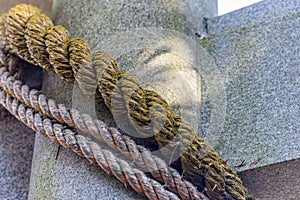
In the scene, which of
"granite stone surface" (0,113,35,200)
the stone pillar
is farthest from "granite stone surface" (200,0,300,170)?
"granite stone surface" (0,113,35,200)

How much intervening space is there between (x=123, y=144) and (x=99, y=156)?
51 millimetres

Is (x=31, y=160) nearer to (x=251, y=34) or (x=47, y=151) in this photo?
(x=47, y=151)

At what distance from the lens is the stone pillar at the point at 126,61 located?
1.16 metres

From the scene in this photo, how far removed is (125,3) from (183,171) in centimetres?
42

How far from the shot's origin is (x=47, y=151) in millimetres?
1239

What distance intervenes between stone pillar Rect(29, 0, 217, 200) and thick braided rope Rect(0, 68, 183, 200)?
0.10 ft

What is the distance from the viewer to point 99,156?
1.13 meters

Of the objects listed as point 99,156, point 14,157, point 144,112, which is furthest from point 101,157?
point 14,157

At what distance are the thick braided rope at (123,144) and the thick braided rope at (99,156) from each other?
14 millimetres

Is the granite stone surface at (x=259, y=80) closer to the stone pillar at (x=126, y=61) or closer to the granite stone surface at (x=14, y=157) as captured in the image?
the stone pillar at (x=126, y=61)

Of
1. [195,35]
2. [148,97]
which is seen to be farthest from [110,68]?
[195,35]

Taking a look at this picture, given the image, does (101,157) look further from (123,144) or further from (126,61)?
(126,61)

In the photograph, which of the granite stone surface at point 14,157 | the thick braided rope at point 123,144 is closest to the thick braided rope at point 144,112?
the thick braided rope at point 123,144

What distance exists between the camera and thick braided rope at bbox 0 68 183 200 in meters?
1.10
